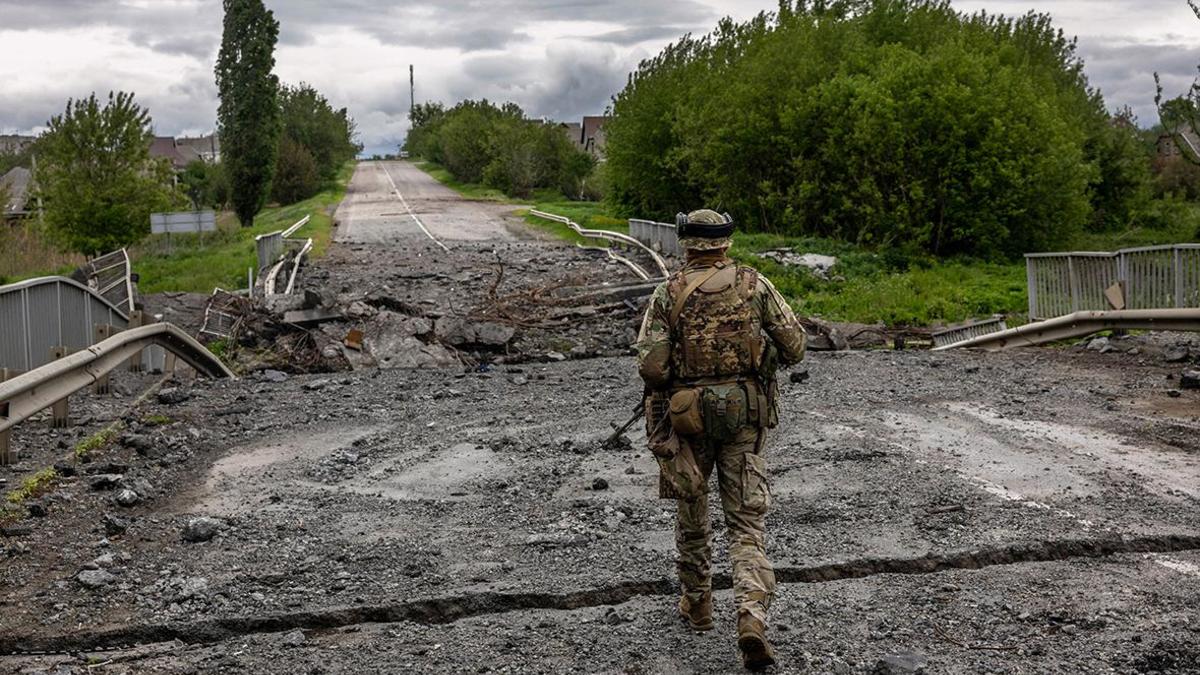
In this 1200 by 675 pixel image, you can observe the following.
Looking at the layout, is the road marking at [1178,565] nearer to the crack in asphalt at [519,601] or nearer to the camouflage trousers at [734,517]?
the crack in asphalt at [519,601]

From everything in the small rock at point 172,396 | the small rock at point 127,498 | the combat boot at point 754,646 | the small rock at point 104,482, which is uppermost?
the small rock at point 172,396

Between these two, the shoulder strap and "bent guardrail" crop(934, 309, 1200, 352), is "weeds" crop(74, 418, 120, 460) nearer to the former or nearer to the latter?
the shoulder strap

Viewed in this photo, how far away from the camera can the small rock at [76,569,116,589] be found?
541 cm

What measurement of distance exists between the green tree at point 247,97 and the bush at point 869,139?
17.0 m

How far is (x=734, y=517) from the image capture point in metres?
5.06

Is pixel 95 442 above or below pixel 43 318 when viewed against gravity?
below

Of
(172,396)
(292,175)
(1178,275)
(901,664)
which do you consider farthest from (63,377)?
(292,175)

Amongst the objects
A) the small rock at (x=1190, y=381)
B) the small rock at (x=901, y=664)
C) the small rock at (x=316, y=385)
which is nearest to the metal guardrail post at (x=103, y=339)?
the small rock at (x=316, y=385)

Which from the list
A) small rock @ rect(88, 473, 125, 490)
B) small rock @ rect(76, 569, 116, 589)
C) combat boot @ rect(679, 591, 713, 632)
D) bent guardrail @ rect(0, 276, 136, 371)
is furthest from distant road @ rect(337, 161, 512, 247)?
combat boot @ rect(679, 591, 713, 632)

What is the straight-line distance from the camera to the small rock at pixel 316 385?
1155cm

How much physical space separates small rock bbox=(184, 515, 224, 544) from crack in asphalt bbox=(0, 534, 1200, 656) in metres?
1.31

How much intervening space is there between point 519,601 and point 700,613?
2.66 feet

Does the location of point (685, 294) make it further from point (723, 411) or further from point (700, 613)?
point (700, 613)

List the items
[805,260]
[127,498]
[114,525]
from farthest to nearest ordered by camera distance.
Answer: [805,260] < [127,498] < [114,525]
